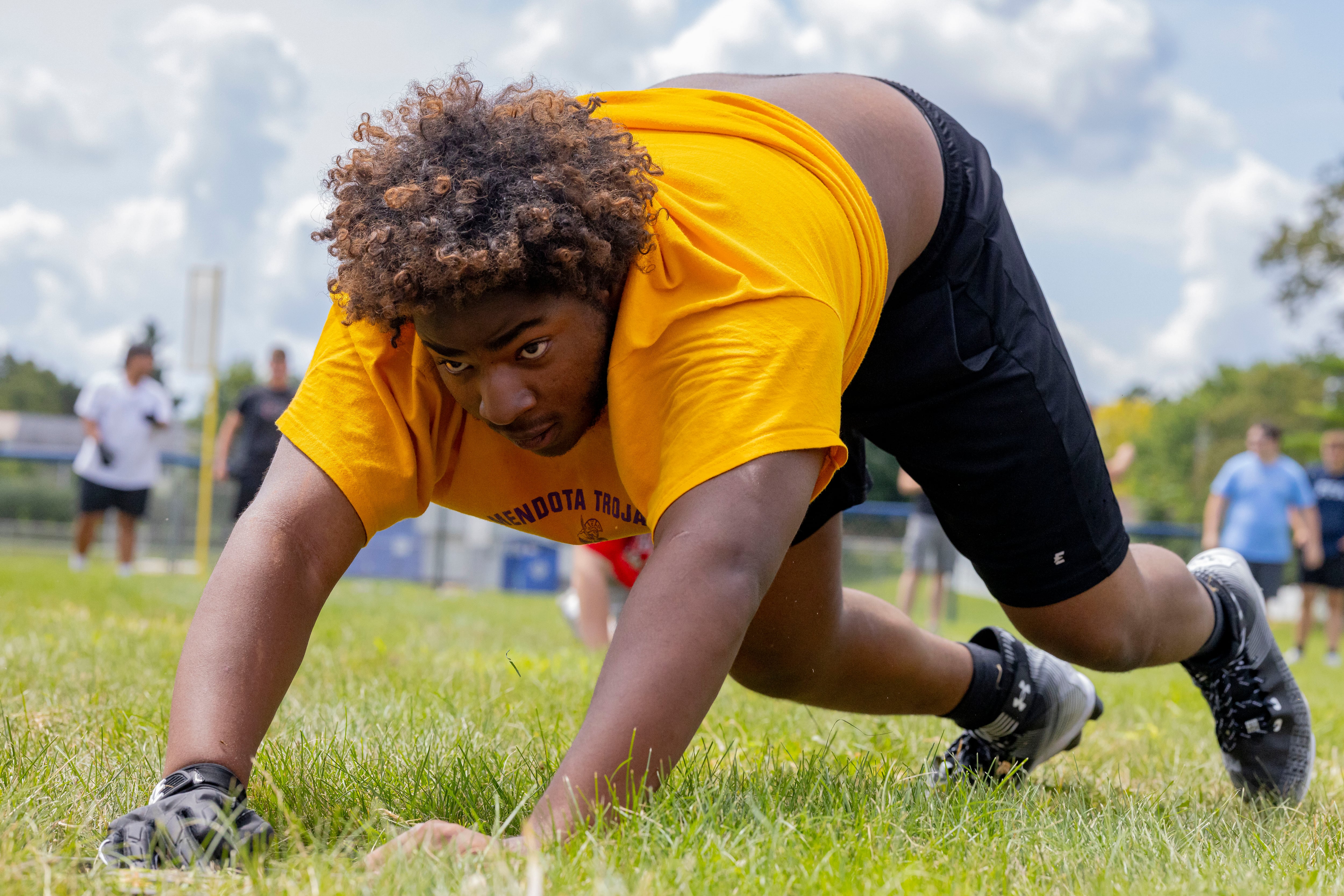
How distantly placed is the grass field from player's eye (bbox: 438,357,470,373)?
2.07ft

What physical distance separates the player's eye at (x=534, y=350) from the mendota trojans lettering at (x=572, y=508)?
0.39 metres

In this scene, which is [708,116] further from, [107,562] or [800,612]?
[107,562]

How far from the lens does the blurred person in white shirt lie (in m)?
11.4

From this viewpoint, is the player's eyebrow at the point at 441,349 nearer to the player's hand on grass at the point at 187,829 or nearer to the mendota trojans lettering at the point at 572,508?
the mendota trojans lettering at the point at 572,508

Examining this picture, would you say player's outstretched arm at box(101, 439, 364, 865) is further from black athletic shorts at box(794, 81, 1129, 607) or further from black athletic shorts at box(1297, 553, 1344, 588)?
black athletic shorts at box(1297, 553, 1344, 588)

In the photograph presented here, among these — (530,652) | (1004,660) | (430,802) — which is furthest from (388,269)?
(530,652)

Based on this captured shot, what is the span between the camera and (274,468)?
189 centimetres

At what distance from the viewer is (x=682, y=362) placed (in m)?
1.60

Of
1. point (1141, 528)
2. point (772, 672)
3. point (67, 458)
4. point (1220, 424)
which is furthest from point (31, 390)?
point (772, 672)

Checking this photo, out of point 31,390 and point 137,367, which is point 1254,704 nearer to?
point 137,367

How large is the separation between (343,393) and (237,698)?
0.48 meters

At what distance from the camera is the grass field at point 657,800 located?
59.2 inches

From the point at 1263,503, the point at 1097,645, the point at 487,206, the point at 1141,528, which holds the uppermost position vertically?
the point at 487,206

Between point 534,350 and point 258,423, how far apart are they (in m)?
10.0
